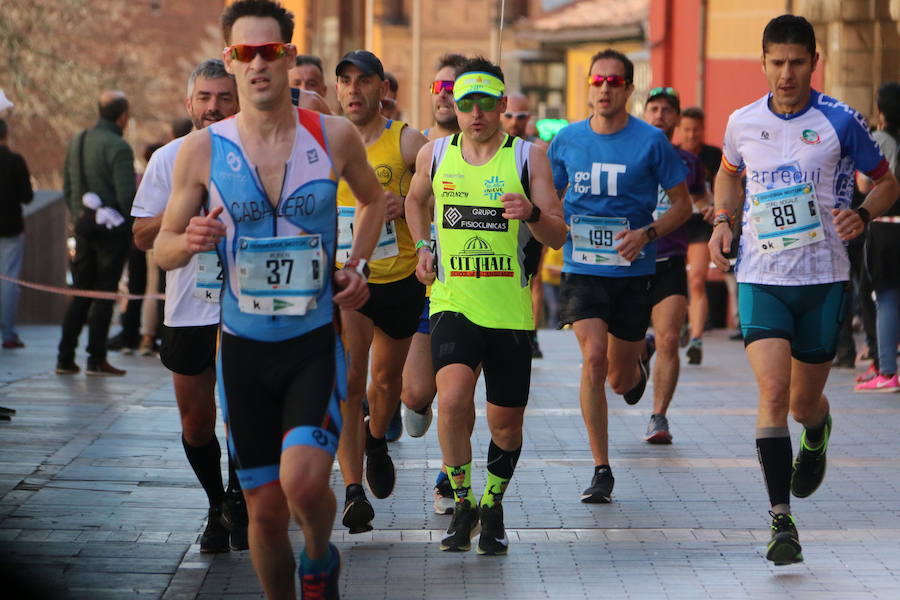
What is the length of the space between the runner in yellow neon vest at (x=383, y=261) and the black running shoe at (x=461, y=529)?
1.02 meters

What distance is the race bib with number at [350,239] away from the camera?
25.7ft

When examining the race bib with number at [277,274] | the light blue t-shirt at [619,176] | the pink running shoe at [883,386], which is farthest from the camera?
the pink running shoe at [883,386]

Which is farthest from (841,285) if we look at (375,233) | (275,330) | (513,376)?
(275,330)

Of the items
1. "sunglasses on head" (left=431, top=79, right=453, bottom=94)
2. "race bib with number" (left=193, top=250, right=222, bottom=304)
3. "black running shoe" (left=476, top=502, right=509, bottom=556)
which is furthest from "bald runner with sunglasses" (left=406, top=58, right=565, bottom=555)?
"sunglasses on head" (left=431, top=79, right=453, bottom=94)

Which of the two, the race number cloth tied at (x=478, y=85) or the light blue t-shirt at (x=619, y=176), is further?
the light blue t-shirt at (x=619, y=176)

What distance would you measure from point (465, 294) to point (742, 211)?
51.0 inches

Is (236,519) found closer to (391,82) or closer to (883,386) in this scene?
(391,82)

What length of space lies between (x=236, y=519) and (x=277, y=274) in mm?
1986

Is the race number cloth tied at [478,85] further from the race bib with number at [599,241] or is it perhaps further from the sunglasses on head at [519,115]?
the sunglasses on head at [519,115]

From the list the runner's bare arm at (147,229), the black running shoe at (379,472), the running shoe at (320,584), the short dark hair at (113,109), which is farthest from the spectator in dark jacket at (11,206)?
the running shoe at (320,584)

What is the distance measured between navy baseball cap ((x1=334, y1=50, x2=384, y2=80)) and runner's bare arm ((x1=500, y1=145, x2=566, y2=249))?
1291mm

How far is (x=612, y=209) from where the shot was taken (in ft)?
28.4

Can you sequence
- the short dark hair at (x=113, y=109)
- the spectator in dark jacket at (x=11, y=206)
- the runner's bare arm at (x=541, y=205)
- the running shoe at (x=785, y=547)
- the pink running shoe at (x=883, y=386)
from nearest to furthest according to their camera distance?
1. the running shoe at (x=785, y=547)
2. the runner's bare arm at (x=541, y=205)
3. the pink running shoe at (x=883, y=386)
4. the short dark hair at (x=113, y=109)
5. the spectator in dark jacket at (x=11, y=206)

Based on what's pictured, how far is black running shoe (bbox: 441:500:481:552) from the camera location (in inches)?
271
